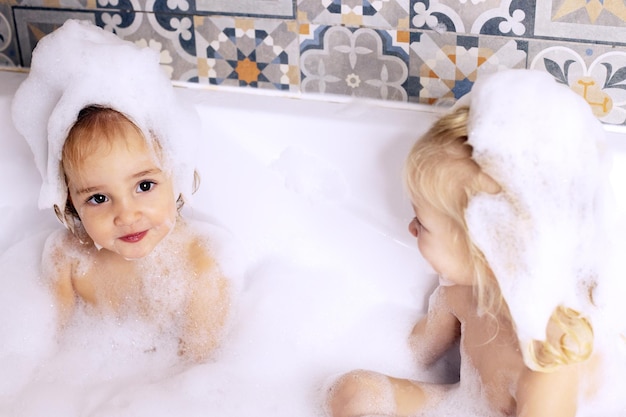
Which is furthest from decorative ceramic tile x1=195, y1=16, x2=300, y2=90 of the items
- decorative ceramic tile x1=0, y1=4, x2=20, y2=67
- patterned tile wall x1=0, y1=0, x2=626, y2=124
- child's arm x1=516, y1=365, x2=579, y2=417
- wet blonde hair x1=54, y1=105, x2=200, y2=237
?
child's arm x1=516, y1=365, x2=579, y2=417

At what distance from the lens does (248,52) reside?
150cm

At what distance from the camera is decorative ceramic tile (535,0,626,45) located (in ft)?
4.20

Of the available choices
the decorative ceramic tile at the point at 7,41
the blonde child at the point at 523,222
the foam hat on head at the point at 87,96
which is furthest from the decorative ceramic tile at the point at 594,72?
the decorative ceramic tile at the point at 7,41

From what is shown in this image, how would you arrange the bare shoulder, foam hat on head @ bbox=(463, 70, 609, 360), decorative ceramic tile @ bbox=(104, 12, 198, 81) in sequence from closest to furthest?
foam hat on head @ bbox=(463, 70, 609, 360) → the bare shoulder → decorative ceramic tile @ bbox=(104, 12, 198, 81)

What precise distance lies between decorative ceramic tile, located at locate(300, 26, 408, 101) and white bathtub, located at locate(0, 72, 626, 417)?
0.10 ft

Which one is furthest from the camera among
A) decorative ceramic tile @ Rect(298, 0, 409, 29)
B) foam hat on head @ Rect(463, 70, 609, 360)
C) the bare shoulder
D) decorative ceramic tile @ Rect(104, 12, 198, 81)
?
decorative ceramic tile @ Rect(104, 12, 198, 81)

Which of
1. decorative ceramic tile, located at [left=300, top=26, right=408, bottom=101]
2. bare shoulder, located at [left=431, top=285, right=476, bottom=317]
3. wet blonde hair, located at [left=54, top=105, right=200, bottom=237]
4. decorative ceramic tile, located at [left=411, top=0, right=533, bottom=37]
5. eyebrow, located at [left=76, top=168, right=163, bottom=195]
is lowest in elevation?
bare shoulder, located at [left=431, top=285, right=476, bottom=317]

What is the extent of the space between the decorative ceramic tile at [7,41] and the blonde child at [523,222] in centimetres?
88

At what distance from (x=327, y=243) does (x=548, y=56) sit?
50 centimetres

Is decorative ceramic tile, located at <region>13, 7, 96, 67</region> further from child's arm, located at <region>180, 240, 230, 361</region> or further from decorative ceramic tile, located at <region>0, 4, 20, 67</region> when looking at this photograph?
child's arm, located at <region>180, 240, 230, 361</region>

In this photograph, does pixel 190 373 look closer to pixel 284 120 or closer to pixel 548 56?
pixel 284 120

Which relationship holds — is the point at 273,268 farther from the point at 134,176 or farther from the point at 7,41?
the point at 7,41

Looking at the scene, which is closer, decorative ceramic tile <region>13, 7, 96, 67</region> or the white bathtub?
the white bathtub

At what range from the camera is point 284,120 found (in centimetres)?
145
